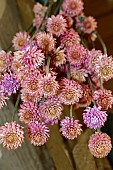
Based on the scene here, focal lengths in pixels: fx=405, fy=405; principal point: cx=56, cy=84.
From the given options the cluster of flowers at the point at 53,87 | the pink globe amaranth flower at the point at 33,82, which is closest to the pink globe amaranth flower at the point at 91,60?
the cluster of flowers at the point at 53,87

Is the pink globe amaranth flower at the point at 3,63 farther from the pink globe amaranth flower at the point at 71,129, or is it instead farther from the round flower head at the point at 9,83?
the pink globe amaranth flower at the point at 71,129

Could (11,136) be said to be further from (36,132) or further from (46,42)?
(46,42)

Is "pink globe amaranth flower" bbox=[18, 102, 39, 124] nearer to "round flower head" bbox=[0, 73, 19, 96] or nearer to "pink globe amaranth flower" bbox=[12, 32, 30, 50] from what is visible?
"round flower head" bbox=[0, 73, 19, 96]

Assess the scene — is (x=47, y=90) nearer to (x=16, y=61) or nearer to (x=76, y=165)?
(x=16, y=61)

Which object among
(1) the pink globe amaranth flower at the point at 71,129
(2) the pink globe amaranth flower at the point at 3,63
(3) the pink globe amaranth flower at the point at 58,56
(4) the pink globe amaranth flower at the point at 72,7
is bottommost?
(1) the pink globe amaranth flower at the point at 71,129

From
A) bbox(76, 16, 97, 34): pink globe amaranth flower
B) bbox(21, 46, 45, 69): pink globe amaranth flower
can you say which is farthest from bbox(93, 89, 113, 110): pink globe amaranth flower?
bbox(76, 16, 97, 34): pink globe amaranth flower

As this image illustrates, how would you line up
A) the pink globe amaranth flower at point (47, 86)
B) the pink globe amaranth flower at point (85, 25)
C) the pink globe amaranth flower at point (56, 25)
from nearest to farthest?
the pink globe amaranth flower at point (47, 86)
the pink globe amaranth flower at point (56, 25)
the pink globe amaranth flower at point (85, 25)

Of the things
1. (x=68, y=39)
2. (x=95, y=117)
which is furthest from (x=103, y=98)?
(x=68, y=39)
